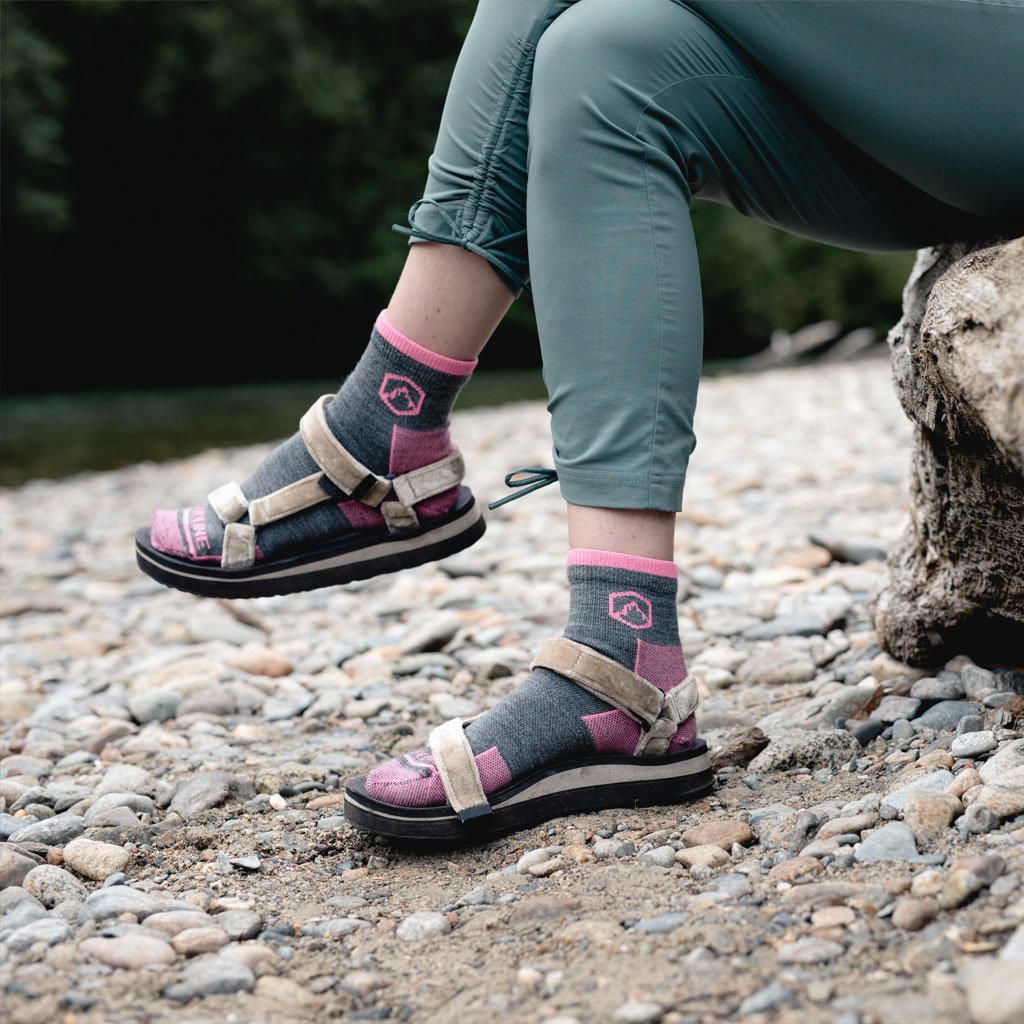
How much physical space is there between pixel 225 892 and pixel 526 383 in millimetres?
15443

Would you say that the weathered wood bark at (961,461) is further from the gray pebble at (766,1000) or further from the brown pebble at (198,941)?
the brown pebble at (198,941)

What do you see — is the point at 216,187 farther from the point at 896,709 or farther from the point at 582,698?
the point at 582,698

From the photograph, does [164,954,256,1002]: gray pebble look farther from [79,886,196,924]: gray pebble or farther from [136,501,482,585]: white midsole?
[136,501,482,585]: white midsole

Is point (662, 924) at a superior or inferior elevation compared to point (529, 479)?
inferior

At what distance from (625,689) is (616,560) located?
18 centimetres

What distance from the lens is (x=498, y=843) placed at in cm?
→ 160

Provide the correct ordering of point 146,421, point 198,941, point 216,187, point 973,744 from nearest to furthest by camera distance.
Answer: point 198,941
point 973,744
point 146,421
point 216,187

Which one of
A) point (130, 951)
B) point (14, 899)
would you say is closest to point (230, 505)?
point (14, 899)

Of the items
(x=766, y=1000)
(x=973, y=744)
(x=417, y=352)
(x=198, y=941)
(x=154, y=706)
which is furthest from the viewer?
(x=154, y=706)

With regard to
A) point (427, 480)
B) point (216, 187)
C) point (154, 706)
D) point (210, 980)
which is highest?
point (427, 480)

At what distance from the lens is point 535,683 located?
5.28 feet

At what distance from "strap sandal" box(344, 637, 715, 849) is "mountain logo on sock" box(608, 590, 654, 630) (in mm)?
58

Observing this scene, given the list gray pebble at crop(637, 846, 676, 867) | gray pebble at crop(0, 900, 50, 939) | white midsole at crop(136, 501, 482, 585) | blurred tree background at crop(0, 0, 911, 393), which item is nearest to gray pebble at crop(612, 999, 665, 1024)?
gray pebble at crop(637, 846, 676, 867)

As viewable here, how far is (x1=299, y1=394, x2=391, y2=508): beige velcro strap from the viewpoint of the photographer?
5.97ft
